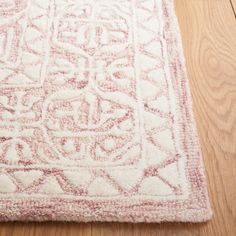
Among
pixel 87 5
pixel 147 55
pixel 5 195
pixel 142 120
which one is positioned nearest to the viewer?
pixel 5 195

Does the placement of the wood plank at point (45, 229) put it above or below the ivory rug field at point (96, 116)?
below

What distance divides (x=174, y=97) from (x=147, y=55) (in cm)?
16

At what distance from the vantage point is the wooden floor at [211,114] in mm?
747

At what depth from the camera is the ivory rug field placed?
2.53 ft

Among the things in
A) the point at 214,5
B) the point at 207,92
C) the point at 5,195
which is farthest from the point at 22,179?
the point at 214,5

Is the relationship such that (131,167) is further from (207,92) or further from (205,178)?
(207,92)

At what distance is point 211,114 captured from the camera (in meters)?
0.92

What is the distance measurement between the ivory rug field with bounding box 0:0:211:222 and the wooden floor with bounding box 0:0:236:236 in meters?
0.02

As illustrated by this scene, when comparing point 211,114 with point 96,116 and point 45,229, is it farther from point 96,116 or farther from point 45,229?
point 45,229

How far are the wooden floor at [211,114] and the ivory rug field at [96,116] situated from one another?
2cm

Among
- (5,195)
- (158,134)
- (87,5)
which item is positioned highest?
(87,5)

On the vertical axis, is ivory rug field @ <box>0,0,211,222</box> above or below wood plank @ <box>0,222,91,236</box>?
above

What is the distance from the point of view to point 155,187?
789 mm

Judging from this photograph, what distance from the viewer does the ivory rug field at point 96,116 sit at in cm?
77
